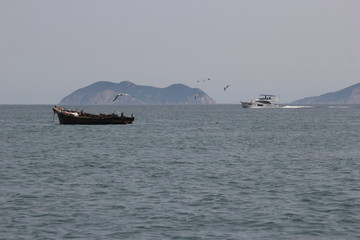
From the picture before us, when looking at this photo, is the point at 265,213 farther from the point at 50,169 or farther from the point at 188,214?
the point at 50,169

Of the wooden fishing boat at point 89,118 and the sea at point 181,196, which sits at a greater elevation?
the wooden fishing boat at point 89,118

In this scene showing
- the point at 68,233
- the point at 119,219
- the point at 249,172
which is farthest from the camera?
the point at 249,172

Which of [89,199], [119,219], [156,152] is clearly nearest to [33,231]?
[119,219]

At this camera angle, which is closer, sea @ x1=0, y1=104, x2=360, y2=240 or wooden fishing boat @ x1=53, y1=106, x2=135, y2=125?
sea @ x1=0, y1=104, x2=360, y2=240

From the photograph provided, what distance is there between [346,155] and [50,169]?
2512cm

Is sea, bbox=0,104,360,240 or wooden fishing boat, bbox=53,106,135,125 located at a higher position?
wooden fishing boat, bbox=53,106,135,125

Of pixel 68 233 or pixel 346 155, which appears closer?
pixel 68 233

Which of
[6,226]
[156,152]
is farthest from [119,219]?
[156,152]

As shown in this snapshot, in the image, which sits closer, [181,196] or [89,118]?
[181,196]

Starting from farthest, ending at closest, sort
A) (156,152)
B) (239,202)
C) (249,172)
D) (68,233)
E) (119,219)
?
1. (156,152)
2. (249,172)
3. (239,202)
4. (119,219)
5. (68,233)

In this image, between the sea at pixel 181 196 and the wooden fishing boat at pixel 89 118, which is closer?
the sea at pixel 181 196

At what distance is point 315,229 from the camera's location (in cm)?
2048

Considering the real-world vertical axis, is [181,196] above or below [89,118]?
below

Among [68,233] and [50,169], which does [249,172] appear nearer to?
[50,169]
